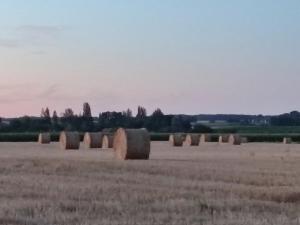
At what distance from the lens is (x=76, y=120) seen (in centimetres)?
9238

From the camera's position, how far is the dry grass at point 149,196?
1234cm

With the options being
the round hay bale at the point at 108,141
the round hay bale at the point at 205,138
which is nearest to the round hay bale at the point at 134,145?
the round hay bale at the point at 108,141

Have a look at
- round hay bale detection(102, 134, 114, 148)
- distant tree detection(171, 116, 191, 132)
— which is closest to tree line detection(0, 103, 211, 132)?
distant tree detection(171, 116, 191, 132)

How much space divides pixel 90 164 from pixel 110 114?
68619mm

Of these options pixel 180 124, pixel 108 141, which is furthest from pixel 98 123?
pixel 108 141

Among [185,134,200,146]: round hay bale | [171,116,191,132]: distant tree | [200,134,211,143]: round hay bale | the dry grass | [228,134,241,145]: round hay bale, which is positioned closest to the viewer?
the dry grass

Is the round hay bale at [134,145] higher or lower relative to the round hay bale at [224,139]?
lower

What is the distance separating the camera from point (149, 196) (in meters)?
15.4

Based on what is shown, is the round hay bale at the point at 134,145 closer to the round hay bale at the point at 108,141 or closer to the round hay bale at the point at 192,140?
the round hay bale at the point at 108,141

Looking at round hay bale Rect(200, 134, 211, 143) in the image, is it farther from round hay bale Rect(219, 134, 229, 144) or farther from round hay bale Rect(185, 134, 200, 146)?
round hay bale Rect(185, 134, 200, 146)

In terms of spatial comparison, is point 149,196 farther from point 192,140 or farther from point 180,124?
point 180,124

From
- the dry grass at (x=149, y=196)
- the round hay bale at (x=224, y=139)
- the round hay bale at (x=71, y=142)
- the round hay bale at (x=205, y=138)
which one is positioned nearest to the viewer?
the dry grass at (x=149, y=196)

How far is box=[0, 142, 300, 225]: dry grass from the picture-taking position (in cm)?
1234

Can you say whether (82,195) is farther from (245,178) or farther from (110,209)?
(245,178)
